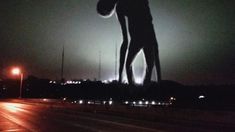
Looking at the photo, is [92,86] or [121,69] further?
[92,86]

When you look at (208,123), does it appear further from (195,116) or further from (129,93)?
(129,93)

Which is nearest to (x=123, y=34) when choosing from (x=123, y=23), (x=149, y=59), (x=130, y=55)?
(x=123, y=23)

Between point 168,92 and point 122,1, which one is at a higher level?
point 122,1

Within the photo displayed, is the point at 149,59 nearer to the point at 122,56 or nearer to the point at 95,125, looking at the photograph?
the point at 122,56

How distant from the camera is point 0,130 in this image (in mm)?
22781

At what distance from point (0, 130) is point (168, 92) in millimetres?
52471

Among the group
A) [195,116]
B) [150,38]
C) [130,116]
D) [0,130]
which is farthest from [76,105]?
[0,130]

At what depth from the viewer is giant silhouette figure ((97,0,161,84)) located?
178 ft

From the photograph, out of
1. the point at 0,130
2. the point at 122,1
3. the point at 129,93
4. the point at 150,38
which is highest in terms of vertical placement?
the point at 122,1

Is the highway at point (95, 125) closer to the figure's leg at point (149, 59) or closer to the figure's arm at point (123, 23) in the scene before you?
the figure's leg at point (149, 59)

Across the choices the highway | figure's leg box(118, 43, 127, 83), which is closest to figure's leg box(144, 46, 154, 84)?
figure's leg box(118, 43, 127, 83)

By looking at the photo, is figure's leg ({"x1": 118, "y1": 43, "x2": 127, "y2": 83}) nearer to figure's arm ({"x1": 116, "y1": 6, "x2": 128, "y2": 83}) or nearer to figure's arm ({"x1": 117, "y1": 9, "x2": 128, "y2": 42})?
figure's arm ({"x1": 116, "y1": 6, "x2": 128, "y2": 83})

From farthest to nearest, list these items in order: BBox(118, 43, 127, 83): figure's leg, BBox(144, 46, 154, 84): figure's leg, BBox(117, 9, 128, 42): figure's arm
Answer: BBox(144, 46, 154, 84): figure's leg
BBox(118, 43, 127, 83): figure's leg
BBox(117, 9, 128, 42): figure's arm

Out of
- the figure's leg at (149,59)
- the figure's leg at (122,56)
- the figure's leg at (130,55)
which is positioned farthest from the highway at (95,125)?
the figure's leg at (149,59)
